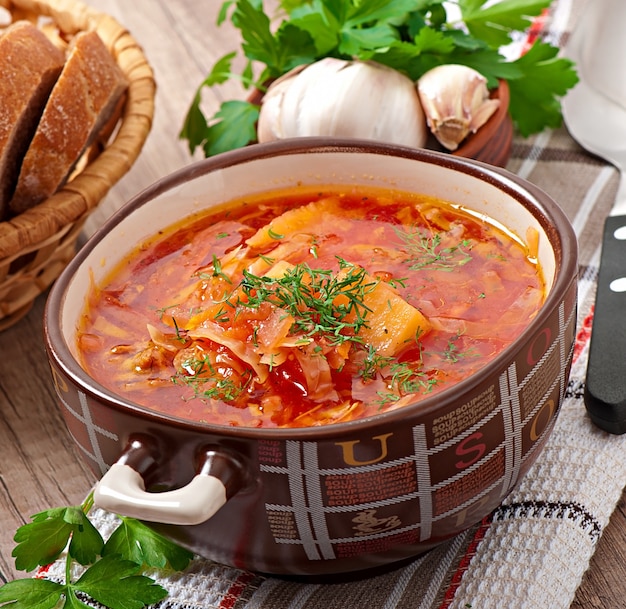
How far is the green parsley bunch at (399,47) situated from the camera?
7.33ft

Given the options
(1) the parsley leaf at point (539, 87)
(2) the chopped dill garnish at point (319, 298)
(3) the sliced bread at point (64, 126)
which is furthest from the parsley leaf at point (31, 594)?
(1) the parsley leaf at point (539, 87)

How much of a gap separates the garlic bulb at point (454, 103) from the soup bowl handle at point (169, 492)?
1184mm

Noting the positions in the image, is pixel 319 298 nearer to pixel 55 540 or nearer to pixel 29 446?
pixel 55 540

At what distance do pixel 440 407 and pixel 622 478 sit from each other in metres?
0.54

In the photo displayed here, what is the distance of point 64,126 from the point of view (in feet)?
6.62

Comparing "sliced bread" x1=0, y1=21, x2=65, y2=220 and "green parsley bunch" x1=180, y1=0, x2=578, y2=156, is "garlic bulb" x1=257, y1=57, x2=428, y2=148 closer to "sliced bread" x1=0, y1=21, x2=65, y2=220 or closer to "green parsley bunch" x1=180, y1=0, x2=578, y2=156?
"green parsley bunch" x1=180, y1=0, x2=578, y2=156

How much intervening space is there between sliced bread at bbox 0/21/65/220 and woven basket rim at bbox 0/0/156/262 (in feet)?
0.45

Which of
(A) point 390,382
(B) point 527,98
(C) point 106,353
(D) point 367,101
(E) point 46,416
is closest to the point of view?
(A) point 390,382

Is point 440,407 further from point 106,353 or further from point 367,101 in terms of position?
point 367,101

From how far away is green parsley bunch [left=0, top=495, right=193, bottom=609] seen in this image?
143 centimetres

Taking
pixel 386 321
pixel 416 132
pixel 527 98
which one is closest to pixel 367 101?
pixel 416 132

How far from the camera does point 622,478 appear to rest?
62.1 inches

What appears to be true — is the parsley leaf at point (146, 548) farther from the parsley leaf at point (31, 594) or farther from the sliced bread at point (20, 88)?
the sliced bread at point (20, 88)

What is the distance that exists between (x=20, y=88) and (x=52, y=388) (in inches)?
24.3
